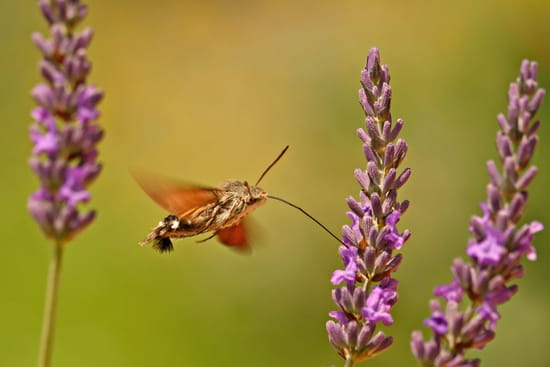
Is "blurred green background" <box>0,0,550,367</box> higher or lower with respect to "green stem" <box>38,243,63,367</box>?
higher

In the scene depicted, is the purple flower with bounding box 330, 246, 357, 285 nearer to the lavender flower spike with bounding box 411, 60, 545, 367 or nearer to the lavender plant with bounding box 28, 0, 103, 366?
the lavender flower spike with bounding box 411, 60, 545, 367

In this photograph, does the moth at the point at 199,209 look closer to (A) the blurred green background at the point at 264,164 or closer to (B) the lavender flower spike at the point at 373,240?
(B) the lavender flower spike at the point at 373,240

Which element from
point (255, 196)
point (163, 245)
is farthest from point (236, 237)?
point (163, 245)

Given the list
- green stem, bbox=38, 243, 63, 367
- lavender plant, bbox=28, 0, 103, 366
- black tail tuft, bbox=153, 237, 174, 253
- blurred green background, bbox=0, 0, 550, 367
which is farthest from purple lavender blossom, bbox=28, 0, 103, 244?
blurred green background, bbox=0, 0, 550, 367

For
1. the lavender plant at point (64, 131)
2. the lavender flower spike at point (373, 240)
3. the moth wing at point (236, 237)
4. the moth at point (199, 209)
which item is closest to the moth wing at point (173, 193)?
the moth at point (199, 209)

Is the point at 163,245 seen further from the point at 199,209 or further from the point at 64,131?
the point at 64,131
